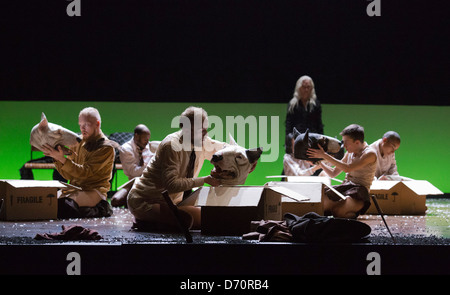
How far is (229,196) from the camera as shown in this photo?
4152 mm

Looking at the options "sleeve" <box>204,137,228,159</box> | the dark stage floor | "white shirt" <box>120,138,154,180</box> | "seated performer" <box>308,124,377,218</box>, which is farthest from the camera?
"white shirt" <box>120,138,154,180</box>

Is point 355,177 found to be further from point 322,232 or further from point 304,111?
point 304,111

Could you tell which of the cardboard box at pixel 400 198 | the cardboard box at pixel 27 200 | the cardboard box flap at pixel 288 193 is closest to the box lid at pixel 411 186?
the cardboard box at pixel 400 198

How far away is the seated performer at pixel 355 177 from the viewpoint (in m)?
5.08

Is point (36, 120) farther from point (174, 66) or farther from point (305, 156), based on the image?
point (305, 156)

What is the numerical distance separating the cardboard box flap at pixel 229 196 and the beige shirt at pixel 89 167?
5.08ft

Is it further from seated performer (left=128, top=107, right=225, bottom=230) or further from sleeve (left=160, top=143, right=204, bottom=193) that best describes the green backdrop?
sleeve (left=160, top=143, right=204, bottom=193)

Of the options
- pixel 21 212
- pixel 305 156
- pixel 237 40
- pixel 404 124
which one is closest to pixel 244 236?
pixel 305 156

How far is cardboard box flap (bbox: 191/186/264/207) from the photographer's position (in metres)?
4.09

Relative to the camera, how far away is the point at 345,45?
8.37 m

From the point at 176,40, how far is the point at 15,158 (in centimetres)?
302

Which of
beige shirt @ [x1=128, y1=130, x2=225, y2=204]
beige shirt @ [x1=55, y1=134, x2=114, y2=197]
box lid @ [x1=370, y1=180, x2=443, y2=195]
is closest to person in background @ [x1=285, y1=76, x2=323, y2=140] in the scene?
box lid @ [x1=370, y1=180, x2=443, y2=195]

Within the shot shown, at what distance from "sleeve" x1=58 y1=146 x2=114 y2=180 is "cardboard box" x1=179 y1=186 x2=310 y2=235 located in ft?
5.02
